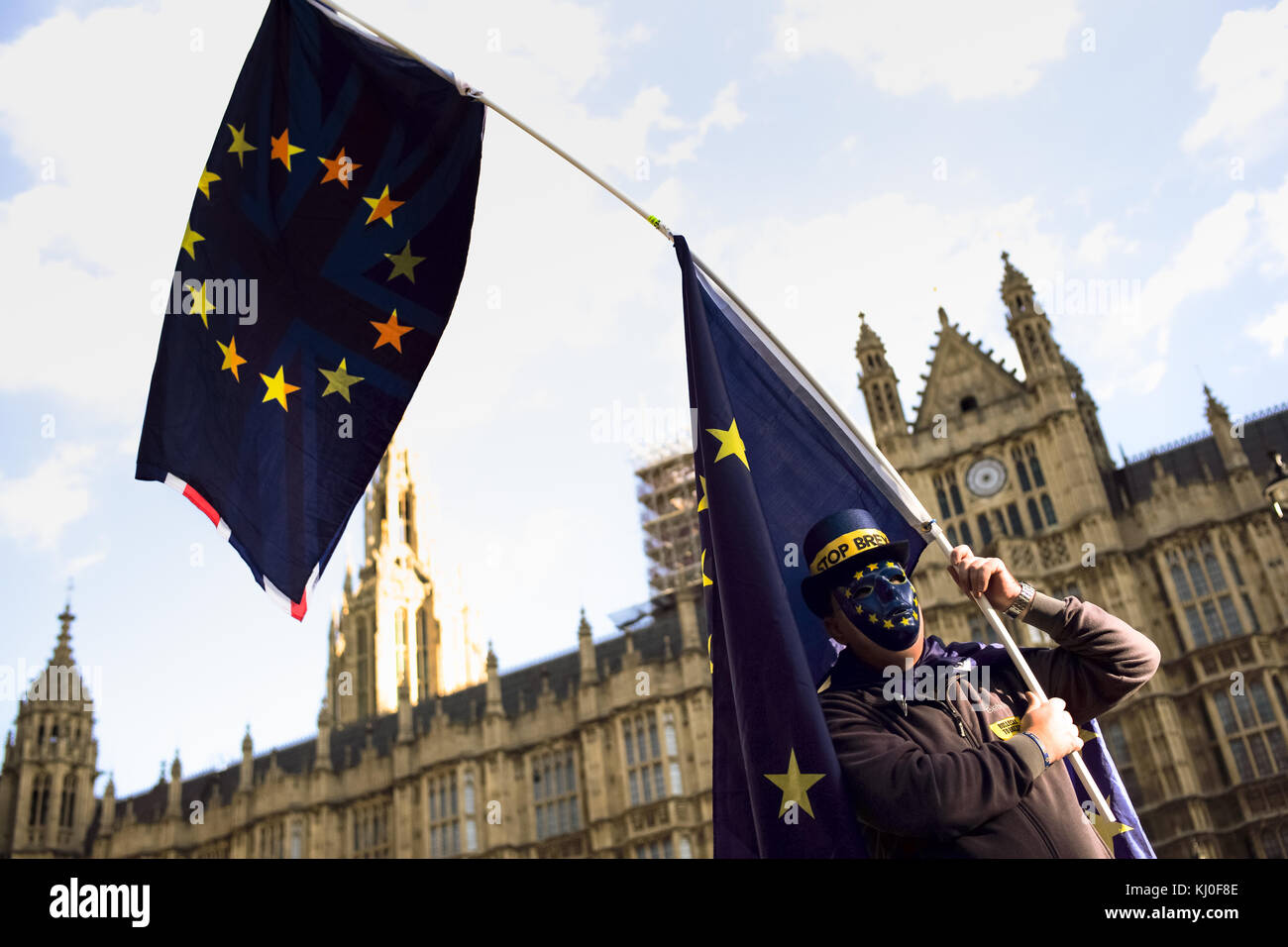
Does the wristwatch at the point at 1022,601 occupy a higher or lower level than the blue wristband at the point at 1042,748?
higher

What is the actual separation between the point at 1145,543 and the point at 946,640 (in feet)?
A: 22.0

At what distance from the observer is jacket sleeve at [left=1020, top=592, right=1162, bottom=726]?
21.8 ft

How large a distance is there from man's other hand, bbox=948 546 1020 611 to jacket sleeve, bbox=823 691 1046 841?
31.3 inches

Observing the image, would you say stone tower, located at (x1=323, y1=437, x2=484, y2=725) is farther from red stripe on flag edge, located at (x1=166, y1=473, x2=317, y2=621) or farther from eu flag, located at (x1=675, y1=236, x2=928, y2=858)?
eu flag, located at (x1=675, y1=236, x2=928, y2=858)

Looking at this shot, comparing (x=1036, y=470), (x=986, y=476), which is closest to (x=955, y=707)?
(x=1036, y=470)

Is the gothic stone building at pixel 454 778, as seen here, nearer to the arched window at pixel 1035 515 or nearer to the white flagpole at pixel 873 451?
the arched window at pixel 1035 515

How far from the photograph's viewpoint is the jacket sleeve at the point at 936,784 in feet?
19.6

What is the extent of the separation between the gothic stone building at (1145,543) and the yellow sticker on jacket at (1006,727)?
28821 mm

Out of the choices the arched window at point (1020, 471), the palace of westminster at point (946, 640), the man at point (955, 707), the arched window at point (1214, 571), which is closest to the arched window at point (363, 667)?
the palace of westminster at point (946, 640)

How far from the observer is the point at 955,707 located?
6.57 metres

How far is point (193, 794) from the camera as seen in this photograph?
52562mm

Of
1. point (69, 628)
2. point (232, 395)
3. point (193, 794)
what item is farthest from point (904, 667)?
point (69, 628)

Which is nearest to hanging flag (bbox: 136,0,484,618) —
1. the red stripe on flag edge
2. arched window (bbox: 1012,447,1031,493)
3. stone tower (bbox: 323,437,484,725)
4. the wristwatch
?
the red stripe on flag edge
